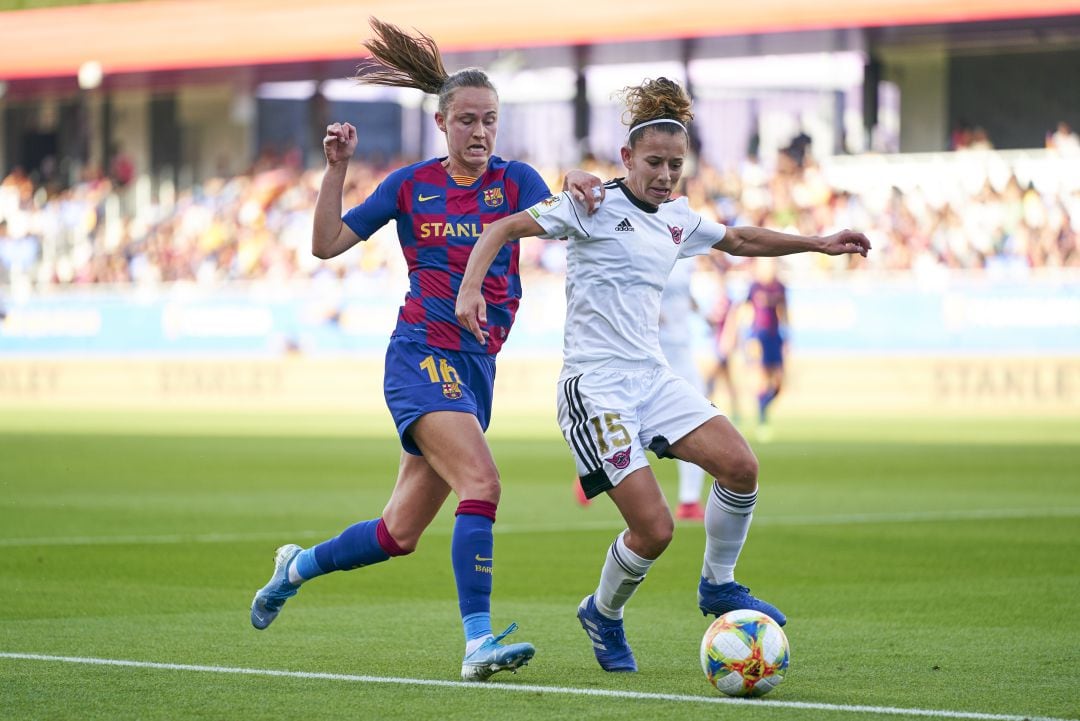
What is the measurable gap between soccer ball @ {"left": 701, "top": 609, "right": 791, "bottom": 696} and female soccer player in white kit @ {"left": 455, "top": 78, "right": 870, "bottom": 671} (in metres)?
0.58

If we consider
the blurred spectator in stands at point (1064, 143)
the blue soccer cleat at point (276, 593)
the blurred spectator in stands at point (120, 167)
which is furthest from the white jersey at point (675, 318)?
the blurred spectator in stands at point (120, 167)

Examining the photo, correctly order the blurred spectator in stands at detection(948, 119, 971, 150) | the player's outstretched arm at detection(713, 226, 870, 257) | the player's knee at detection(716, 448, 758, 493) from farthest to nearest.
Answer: the blurred spectator in stands at detection(948, 119, 971, 150), the player's outstretched arm at detection(713, 226, 870, 257), the player's knee at detection(716, 448, 758, 493)

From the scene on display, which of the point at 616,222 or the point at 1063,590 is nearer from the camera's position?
the point at 616,222

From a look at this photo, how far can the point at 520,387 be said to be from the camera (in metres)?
31.2

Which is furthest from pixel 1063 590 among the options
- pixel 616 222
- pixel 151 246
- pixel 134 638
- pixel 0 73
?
pixel 0 73

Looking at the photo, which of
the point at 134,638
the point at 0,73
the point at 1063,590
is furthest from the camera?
the point at 0,73

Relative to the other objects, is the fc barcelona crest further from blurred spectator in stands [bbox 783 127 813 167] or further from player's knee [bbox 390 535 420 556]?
blurred spectator in stands [bbox 783 127 813 167]

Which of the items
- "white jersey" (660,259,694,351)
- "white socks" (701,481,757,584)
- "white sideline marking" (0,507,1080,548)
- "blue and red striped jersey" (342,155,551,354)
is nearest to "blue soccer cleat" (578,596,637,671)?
"white socks" (701,481,757,584)

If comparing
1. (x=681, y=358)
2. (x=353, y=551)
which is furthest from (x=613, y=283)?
(x=681, y=358)

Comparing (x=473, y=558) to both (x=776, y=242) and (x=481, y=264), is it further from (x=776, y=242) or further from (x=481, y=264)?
(x=776, y=242)

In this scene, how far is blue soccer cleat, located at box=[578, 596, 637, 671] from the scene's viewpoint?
679cm

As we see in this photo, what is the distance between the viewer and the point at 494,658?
627 cm

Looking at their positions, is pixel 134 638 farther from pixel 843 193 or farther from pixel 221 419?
pixel 843 193

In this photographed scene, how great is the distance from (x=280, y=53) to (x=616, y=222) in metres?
34.2
